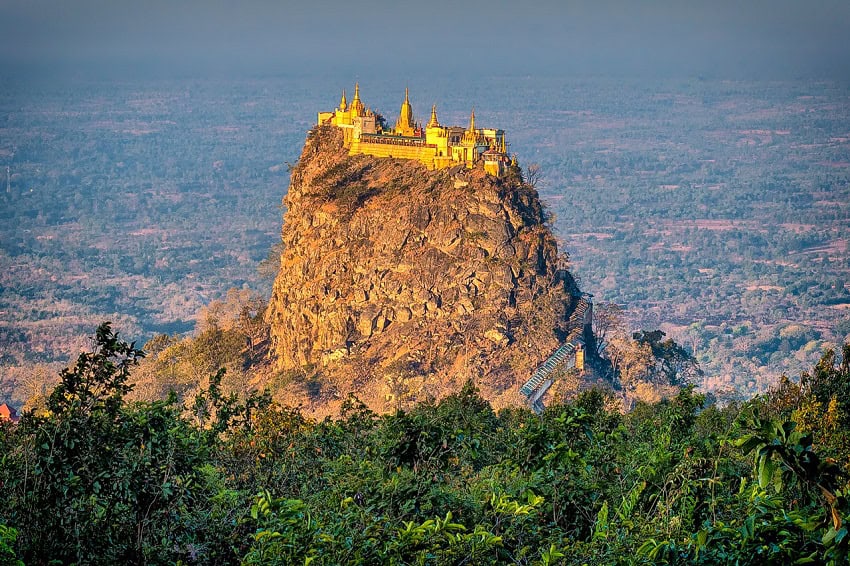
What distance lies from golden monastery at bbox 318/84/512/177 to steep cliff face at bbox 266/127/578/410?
0.51 m

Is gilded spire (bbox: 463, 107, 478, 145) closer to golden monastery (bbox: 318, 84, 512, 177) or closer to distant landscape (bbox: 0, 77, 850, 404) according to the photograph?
golden monastery (bbox: 318, 84, 512, 177)

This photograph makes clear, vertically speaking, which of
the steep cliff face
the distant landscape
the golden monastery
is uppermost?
the golden monastery

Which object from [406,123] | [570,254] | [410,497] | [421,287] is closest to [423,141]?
[406,123]

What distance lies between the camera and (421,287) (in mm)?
59438

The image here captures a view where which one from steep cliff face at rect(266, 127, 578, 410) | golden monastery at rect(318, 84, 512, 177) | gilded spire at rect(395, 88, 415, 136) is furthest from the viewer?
gilded spire at rect(395, 88, 415, 136)

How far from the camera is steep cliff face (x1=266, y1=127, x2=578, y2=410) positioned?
2275 inches

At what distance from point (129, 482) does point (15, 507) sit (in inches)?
51.5

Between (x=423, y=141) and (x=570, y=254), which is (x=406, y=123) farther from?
(x=570, y=254)

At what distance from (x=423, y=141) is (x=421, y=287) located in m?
5.59

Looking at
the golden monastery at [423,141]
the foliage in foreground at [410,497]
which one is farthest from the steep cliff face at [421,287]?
the foliage in foreground at [410,497]

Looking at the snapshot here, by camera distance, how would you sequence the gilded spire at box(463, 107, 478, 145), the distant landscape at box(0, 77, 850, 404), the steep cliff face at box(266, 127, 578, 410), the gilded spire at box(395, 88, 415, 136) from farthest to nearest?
the distant landscape at box(0, 77, 850, 404) < the gilded spire at box(395, 88, 415, 136) < the gilded spire at box(463, 107, 478, 145) < the steep cliff face at box(266, 127, 578, 410)

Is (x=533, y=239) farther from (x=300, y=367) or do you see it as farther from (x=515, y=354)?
→ (x=300, y=367)

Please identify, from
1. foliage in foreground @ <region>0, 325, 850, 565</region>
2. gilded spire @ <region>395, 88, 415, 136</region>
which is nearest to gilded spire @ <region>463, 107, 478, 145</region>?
gilded spire @ <region>395, 88, 415, 136</region>

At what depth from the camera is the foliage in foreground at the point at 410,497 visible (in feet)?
48.2
